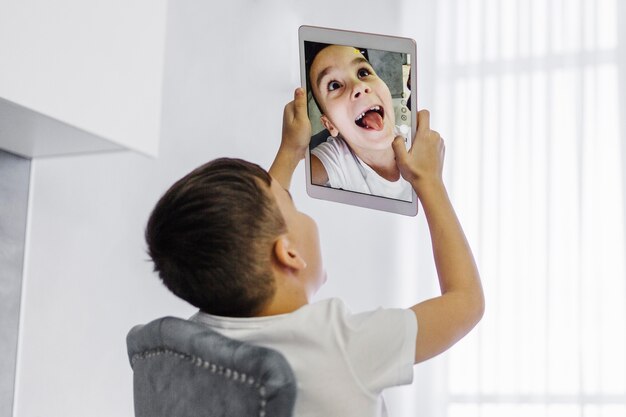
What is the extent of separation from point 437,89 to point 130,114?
157cm

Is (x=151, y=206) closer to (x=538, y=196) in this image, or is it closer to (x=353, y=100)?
(x=353, y=100)

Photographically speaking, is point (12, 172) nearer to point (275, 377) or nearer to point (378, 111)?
point (378, 111)

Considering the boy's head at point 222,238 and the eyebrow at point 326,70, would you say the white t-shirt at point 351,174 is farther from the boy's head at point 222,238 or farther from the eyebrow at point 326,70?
the boy's head at point 222,238

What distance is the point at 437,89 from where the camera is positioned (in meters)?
2.88

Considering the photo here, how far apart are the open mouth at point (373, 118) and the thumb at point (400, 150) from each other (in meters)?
0.04

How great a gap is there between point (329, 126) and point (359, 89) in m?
0.06

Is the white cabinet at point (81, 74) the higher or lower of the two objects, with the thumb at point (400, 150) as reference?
higher

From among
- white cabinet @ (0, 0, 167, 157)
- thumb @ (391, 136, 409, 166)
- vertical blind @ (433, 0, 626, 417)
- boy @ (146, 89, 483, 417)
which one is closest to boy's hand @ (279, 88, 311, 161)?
thumb @ (391, 136, 409, 166)

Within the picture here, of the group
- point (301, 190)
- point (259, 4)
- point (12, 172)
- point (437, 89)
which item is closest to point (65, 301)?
point (12, 172)

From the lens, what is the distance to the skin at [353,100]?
117 cm

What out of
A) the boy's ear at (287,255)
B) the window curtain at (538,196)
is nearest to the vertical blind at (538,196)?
the window curtain at (538,196)

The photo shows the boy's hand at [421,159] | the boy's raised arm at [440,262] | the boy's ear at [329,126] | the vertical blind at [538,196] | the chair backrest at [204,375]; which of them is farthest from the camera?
the vertical blind at [538,196]

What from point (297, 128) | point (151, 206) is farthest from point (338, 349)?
point (151, 206)

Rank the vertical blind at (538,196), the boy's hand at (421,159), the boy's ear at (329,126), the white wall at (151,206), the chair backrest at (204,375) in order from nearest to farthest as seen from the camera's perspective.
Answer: the chair backrest at (204,375)
the boy's hand at (421,159)
the boy's ear at (329,126)
the white wall at (151,206)
the vertical blind at (538,196)
